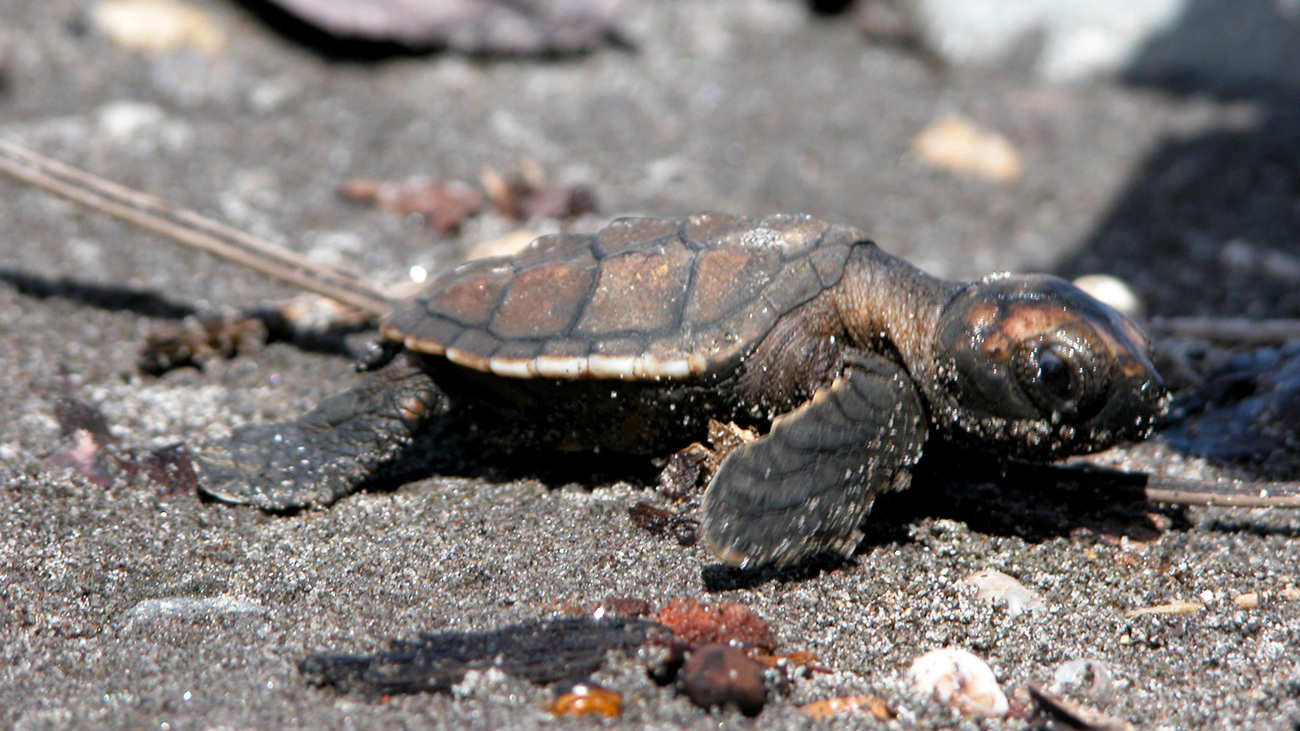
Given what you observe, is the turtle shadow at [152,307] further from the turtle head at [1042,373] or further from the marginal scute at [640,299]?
the turtle head at [1042,373]

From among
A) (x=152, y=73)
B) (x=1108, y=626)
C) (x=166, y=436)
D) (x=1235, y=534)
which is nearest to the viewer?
(x=1108, y=626)

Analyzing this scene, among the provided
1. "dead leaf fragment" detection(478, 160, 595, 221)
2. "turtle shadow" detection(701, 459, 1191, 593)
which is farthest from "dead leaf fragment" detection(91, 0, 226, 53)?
"turtle shadow" detection(701, 459, 1191, 593)

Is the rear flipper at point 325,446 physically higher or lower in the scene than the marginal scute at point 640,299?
lower

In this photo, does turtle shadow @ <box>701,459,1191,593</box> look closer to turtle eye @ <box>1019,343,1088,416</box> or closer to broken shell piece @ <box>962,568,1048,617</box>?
broken shell piece @ <box>962,568,1048,617</box>

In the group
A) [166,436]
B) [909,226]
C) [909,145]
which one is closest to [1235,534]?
[909,226]

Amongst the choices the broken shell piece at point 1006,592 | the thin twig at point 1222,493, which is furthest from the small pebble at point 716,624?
the thin twig at point 1222,493

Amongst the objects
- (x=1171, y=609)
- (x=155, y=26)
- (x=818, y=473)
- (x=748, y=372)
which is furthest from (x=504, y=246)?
(x=155, y=26)

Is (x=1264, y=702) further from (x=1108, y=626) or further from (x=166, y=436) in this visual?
(x=166, y=436)

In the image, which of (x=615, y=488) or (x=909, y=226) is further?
(x=909, y=226)
